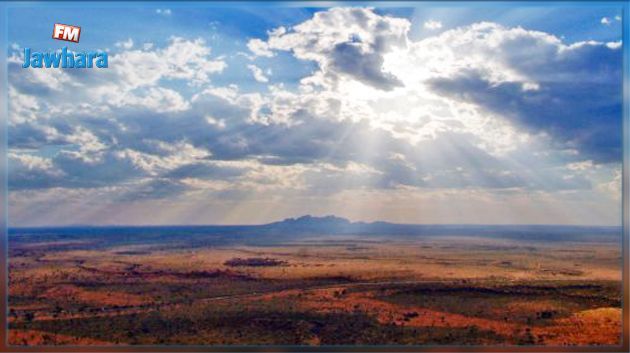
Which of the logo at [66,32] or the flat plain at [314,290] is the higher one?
the logo at [66,32]

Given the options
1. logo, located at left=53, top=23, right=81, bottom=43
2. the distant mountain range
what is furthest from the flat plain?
logo, located at left=53, top=23, right=81, bottom=43

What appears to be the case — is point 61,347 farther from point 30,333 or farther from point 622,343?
point 622,343

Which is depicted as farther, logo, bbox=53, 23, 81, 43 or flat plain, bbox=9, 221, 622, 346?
flat plain, bbox=9, 221, 622, 346

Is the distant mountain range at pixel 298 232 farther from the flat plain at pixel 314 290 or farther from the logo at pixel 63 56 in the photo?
the logo at pixel 63 56

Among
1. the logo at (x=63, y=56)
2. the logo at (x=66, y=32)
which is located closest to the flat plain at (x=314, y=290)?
the logo at (x=63, y=56)

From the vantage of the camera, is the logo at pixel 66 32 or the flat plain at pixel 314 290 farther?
the flat plain at pixel 314 290

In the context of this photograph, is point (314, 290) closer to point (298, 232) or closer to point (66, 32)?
point (298, 232)

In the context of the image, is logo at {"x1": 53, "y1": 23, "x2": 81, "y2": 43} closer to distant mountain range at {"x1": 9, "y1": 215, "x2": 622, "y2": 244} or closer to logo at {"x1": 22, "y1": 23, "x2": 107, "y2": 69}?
logo at {"x1": 22, "y1": 23, "x2": 107, "y2": 69}
